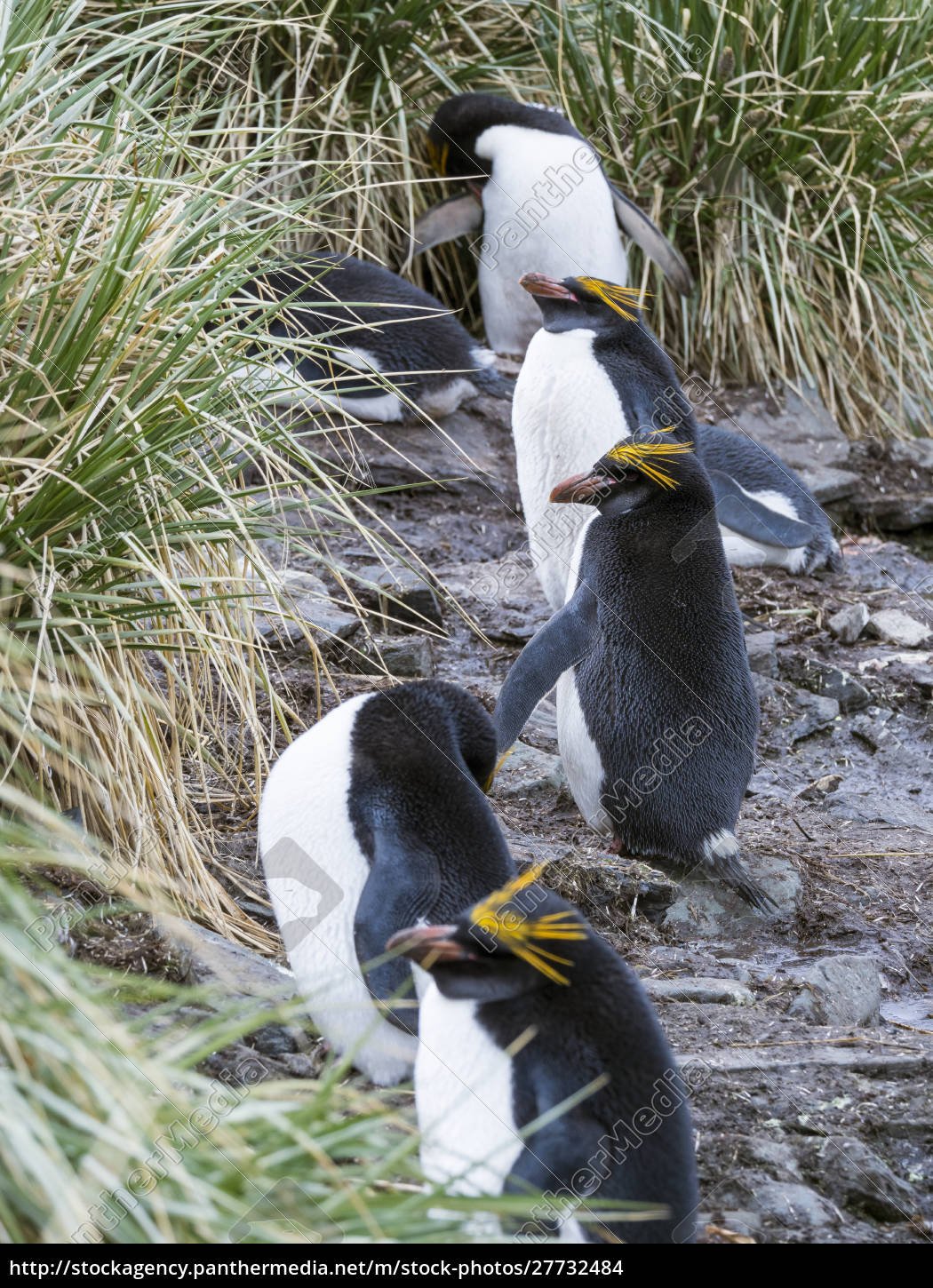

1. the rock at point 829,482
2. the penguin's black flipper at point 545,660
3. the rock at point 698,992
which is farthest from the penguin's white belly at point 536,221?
the rock at point 698,992

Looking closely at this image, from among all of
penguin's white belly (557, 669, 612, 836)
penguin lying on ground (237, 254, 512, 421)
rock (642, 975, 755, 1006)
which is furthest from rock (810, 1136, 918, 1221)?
penguin lying on ground (237, 254, 512, 421)

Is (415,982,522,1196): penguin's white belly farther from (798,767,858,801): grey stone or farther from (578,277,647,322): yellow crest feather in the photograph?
(578,277,647,322): yellow crest feather

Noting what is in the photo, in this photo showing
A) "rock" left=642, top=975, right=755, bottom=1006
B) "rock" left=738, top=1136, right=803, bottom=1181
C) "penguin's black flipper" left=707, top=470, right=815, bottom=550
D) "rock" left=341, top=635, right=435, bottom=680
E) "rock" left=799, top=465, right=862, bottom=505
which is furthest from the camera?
"rock" left=799, top=465, right=862, bottom=505

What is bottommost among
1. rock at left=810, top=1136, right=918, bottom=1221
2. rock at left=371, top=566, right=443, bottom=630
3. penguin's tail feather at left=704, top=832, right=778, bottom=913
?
penguin's tail feather at left=704, top=832, right=778, bottom=913

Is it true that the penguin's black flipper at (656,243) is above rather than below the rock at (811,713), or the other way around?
above

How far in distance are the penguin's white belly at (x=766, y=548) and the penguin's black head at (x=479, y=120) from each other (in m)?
1.83

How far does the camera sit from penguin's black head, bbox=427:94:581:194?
5977mm

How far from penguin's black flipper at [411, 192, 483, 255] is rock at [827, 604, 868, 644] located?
2400mm

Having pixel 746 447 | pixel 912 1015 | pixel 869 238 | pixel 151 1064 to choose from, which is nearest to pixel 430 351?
pixel 746 447

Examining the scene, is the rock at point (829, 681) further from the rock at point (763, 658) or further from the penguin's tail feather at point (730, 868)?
the penguin's tail feather at point (730, 868)

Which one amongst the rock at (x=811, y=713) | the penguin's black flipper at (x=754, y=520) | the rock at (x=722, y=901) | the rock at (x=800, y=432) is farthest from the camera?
the rock at (x=800, y=432)

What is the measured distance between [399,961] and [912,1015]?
52.4 inches

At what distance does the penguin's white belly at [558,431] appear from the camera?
410 cm
